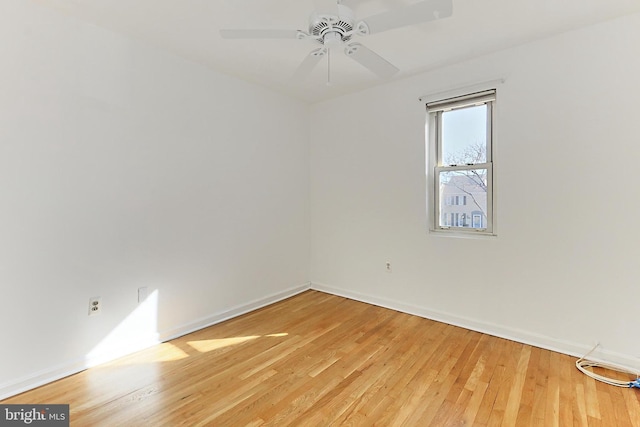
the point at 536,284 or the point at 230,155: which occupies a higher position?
the point at 230,155

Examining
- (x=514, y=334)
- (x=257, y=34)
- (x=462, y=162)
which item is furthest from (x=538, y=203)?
(x=257, y=34)

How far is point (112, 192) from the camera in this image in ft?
7.53

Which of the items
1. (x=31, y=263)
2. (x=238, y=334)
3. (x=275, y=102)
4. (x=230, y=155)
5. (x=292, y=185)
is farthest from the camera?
(x=292, y=185)

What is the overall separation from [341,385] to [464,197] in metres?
2.07

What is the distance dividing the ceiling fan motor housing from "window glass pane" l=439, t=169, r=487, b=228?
1.85 meters

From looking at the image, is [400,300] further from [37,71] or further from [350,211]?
[37,71]

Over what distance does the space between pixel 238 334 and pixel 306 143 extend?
2.48 metres

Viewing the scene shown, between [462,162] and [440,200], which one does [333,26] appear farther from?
[440,200]

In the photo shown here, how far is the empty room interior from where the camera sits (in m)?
1.87

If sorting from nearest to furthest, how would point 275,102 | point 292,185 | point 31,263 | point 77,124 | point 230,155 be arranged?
point 31,263
point 77,124
point 230,155
point 275,102
point 292,185

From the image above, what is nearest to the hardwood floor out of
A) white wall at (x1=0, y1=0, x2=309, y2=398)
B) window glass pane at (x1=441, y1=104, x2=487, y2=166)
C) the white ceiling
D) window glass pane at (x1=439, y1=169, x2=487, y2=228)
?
white wall at (x1=0, y1=0, x2=309, y2=398)

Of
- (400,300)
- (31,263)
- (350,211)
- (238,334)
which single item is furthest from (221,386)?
(350,211)

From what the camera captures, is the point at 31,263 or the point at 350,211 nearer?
the point at 31,263

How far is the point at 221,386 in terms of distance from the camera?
1.97 meters
